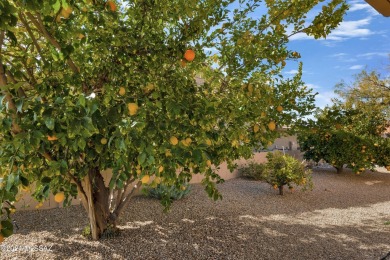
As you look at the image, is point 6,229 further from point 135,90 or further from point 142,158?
point 135,90

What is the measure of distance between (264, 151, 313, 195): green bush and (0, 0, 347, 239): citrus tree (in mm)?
3830

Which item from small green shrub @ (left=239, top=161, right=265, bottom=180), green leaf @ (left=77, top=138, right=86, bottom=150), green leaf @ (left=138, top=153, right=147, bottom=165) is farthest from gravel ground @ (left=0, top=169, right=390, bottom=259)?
green leaf @ (left=138, top=153, right=147, bottom=165)

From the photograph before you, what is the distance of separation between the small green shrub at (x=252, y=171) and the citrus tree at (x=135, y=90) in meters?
6.08

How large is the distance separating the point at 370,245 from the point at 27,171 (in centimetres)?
466

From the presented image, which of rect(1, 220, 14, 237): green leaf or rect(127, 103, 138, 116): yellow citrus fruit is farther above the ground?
rect(127, 103, 138, 116): yellow citrus fruit

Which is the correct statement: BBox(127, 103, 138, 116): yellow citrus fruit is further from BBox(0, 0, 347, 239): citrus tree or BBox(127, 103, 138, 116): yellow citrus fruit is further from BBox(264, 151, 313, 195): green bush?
BBox(264, 151, 313, 195): green bush

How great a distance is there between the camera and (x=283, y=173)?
810cm

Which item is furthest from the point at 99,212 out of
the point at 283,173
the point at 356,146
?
the point at 356,146

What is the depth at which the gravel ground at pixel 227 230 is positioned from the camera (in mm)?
4117

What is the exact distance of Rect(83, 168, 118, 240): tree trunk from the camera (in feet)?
14.2

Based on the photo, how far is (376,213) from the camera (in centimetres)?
702

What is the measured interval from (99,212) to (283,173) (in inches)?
198

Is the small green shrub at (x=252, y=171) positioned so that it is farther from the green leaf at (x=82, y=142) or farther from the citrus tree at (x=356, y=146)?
the green leaf at (x=82, y=142)

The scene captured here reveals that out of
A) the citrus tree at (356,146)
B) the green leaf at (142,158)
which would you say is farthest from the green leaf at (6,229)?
the citrus tree at (356,146)
